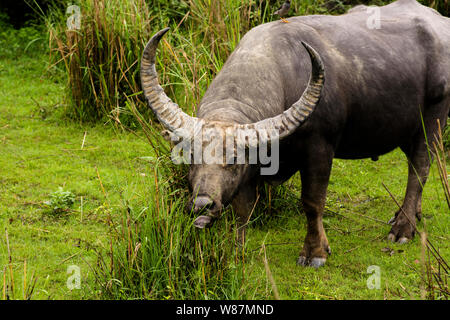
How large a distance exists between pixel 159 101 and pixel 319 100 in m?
1.18

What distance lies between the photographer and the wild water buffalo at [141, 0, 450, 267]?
4203 millimetres

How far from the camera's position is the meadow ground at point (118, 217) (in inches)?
185

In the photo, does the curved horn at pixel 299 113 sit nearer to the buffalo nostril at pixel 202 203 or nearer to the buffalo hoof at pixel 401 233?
the buffalo nostril at pixel 202 203

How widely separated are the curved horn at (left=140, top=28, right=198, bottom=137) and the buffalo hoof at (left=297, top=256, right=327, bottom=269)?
1852 millimetres

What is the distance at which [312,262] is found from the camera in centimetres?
526

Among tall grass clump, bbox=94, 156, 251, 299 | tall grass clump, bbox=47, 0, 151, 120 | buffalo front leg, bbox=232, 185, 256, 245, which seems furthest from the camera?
tall grass clump, bbox=47, 0, 151, 120

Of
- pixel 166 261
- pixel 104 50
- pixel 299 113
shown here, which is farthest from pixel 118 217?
pixel 104 50

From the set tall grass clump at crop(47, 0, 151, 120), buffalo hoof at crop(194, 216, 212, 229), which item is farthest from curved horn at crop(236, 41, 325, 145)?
tall grass clump at crop(47, 0, 151, 120)

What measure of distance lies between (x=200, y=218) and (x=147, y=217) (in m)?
0.44

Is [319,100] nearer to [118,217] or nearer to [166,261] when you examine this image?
[166,261]

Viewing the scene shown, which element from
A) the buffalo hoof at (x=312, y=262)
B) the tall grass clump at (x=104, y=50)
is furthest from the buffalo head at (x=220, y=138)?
the tall grass clump at (x=104, y=50)

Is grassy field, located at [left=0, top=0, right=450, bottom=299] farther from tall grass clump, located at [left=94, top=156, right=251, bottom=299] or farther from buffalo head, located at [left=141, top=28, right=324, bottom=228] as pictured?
buffalo head, located at [left=141, top=28, right=324, bottom=228]
